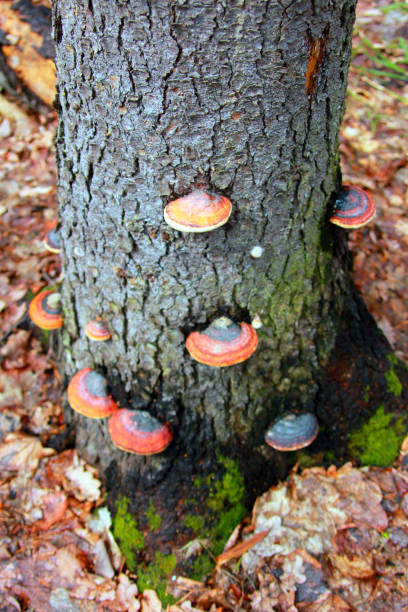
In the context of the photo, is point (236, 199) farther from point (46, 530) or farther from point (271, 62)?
point (46, 530)

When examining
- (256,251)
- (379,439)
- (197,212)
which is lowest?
(379,439)

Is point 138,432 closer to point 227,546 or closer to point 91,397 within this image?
point 91,397

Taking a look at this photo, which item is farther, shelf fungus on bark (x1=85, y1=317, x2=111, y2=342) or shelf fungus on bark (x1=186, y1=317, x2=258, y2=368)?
shelf fungus on bark (x1=85, y1=317, x2=111, y2=342)

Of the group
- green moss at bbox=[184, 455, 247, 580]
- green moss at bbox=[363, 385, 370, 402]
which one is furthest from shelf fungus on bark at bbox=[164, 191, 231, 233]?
green moss at bbox=[363, 385, 370, 402]

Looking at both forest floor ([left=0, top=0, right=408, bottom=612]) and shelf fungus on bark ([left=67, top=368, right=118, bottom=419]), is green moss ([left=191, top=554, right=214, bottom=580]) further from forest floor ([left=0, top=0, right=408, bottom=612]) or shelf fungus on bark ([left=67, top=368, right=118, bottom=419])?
shelf fungus on bark ([left=67, top=368, right=118, bottom=419])

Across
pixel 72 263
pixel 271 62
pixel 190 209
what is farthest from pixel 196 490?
pixel 271 62

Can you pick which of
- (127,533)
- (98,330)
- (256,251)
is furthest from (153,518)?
(256,251)
